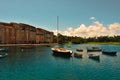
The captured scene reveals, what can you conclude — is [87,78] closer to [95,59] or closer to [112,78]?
[112,78]

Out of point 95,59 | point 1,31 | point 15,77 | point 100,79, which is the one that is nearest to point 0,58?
point 15,77

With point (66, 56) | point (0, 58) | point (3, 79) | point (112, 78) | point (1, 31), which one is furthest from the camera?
point (1, 31)

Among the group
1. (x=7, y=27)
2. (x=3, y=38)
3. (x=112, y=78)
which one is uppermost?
(x=7, y=27)

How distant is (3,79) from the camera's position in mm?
36844

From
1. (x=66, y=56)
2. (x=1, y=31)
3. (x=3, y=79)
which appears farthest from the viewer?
(x=1, y=31)

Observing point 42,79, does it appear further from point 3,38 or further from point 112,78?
point 3,38

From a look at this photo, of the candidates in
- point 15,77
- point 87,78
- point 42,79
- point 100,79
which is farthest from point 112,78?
point 15,77

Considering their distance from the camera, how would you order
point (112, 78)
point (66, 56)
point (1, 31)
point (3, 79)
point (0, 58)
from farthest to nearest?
point (1, 31)
point (66, 56)
point (0, 58)
point (112, 78)
point (3, 79)

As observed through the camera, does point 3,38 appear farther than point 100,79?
Yes

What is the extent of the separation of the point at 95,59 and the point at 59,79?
1561 inches

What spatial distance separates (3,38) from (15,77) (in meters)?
159

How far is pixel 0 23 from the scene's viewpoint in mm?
190000

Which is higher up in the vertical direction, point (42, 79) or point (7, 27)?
point (7, 27)

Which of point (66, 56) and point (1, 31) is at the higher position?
point (1, 31)
